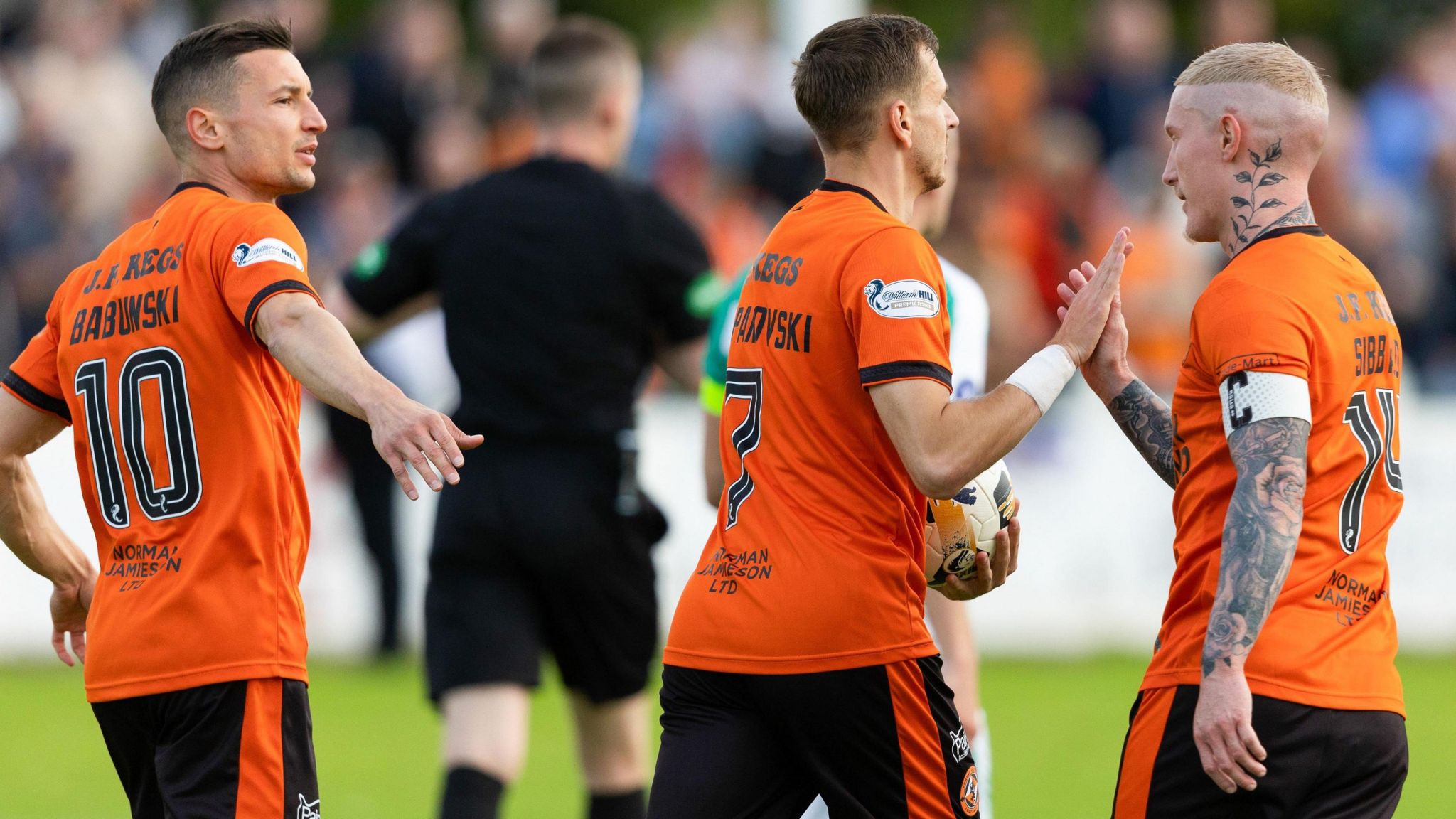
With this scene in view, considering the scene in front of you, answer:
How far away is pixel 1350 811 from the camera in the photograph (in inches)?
162

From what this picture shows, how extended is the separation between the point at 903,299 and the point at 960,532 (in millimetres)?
758

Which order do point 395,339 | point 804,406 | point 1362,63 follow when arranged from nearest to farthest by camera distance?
point 804,406, point 395,339, point 1362,63

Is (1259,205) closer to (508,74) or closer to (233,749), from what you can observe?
(233,749)

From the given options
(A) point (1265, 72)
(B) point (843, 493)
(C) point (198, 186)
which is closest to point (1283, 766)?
(B) point (843, 493)

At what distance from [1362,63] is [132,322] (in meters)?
22.0

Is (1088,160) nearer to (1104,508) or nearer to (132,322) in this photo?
(1104,508)

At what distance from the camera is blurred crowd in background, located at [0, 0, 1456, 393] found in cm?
1396

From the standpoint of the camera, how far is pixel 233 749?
4.31 meters

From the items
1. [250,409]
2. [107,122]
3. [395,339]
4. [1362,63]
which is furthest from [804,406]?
[1362,63]

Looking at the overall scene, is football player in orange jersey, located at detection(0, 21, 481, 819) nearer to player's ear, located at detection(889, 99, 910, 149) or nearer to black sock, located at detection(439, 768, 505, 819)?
player's ear, located at detection(889, 99, 910, 149)

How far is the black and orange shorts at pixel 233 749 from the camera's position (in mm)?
4289

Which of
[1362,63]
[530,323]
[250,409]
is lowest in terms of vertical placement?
[250,409]

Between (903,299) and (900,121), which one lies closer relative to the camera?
(903,299)

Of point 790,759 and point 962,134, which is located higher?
point 962,134
